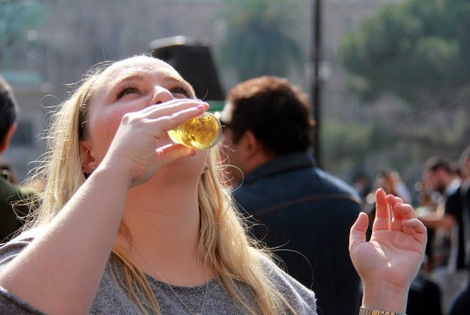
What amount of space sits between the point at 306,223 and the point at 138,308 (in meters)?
1.95

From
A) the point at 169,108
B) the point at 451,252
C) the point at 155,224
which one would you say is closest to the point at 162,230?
the point at 155,224

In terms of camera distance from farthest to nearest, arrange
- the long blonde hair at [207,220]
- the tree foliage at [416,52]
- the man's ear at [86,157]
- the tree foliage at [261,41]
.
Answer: the tree foliage at [261,41] → the tree foliage at [416,52] → the man's ear at [86,157] → the long blonde hair at [207,220]

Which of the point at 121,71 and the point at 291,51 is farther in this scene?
the point at 291,51

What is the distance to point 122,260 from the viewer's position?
7.41 feet

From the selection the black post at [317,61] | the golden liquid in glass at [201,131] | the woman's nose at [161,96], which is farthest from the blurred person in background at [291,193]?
the black post at [317,61]

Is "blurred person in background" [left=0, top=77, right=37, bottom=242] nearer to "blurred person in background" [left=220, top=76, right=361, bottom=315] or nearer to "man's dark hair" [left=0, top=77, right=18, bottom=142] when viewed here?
"man's dark hair" [left=0, top=77, right=18, bottom=142]

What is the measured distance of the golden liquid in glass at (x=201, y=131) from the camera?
208 centimetres

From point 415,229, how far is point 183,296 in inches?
21.6

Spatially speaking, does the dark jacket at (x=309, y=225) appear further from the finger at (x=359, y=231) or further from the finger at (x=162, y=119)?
the finger at (x=162, y=119)

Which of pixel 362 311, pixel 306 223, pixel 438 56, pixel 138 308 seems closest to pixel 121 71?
pixel 138 308

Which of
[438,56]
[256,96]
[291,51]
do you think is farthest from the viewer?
[291,51]

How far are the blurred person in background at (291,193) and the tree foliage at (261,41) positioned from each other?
212ft

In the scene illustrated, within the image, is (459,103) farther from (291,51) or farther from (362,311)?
(362,311)

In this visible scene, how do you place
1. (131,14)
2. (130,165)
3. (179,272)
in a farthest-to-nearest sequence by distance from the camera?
(131,14) < (179,272) < (130,165)
